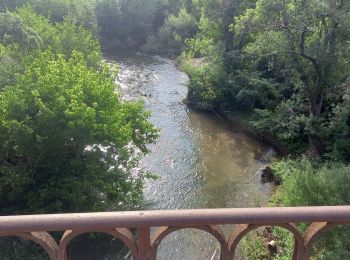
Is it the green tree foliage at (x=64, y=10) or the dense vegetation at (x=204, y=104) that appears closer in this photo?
the dense vegetation at (x=204, y=104)

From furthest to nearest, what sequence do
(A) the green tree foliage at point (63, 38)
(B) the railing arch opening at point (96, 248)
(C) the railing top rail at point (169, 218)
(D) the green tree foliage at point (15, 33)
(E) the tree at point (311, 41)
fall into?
(A) the green tree foliage at point (63, 38) < (D) the green tree foliage at point (15, 33) < (E) the tree at point (311, 41) < (B) the railing arch opening at point (96, 248) < (C) the railing top rail at point (169, 218)

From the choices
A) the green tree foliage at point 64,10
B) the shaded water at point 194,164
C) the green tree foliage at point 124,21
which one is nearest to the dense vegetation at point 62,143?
the shaded water at point 194,164

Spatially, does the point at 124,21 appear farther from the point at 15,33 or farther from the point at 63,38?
the point at 15,33

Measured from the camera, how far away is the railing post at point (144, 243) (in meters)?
2.46

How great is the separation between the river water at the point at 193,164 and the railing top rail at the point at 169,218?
10500 millimetres

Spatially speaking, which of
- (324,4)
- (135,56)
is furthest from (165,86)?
(324,4)

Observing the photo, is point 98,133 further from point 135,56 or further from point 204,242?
point 135,56

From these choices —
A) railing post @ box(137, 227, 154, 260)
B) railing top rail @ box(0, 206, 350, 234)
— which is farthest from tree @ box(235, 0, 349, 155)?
railing post @ box(137, 227, 154, 260)

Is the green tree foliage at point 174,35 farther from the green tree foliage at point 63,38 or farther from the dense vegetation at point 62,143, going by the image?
the dense vegetation at point 62,143

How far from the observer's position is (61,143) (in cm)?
1223

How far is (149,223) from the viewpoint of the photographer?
2371 millimetres

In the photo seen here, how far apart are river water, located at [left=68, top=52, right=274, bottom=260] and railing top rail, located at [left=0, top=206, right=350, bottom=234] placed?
10500mm

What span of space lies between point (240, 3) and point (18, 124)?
17.7 m

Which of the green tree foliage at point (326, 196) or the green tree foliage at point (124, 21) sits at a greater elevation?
the green tree foliage at point (124, 21)
